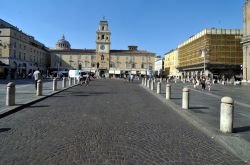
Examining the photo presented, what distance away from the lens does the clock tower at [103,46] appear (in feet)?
363

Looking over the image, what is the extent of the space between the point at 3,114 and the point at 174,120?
20.1 ft

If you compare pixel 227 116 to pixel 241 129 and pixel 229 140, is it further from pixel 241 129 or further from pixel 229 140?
pixel 229 140

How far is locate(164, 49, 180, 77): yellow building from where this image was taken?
10822 cm

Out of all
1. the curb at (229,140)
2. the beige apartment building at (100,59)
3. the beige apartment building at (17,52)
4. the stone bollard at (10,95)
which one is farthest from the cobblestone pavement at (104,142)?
the beige apartment building at (100,59)

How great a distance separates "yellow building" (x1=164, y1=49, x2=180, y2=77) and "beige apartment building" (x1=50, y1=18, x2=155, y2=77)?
7.94 m

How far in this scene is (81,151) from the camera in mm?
5449

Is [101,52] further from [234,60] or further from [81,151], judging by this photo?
[81,151]

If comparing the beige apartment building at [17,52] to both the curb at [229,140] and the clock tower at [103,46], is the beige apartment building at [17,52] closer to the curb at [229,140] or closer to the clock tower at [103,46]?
the clock tower at [103,46]

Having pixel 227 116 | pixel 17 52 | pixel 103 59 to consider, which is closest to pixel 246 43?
pixel 227 116

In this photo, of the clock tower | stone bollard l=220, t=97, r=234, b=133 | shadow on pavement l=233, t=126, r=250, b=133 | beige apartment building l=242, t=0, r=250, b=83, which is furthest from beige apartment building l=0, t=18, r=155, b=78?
stone bollard l=220, t=97, r=234, b=133

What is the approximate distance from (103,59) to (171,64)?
3037cm

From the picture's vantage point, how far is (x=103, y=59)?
378 ft

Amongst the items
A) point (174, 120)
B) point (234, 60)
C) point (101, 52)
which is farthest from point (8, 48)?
point (174, 120)

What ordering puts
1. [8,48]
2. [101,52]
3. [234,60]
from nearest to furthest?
1. [8,48]
2. [234,60]
3. [101,52]
